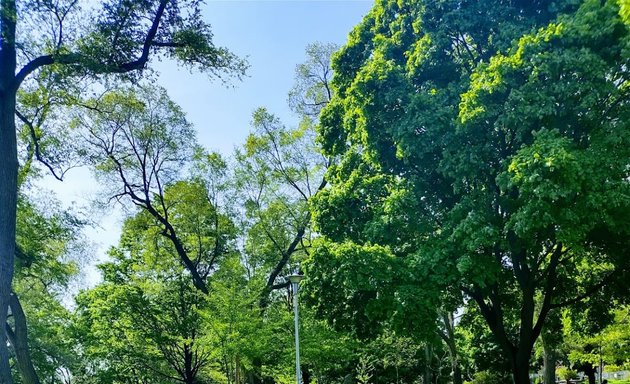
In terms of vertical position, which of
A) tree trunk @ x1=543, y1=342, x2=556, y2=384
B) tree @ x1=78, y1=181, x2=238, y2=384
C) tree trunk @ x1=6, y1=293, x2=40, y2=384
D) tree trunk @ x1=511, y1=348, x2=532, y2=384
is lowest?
tree trunk @ x1=511, y1=348, x2=532, y2=384

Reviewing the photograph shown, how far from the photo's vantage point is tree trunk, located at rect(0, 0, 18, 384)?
8070mm

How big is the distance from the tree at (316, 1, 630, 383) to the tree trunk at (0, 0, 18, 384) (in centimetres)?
656

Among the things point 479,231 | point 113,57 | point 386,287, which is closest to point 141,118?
point 113,57

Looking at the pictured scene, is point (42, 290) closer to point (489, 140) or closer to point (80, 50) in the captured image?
point (80, 50)

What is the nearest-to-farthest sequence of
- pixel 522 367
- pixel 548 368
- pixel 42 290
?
pixel 522 367 → pixel 548 368 → pixel 42 290

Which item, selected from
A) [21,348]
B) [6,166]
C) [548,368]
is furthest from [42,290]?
[548,368]

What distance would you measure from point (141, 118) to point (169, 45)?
8099 millimetres

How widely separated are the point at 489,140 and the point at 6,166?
27.6ft

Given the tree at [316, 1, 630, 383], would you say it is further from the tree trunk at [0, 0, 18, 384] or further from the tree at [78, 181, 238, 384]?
the tree at [78, 181, 238, 384]

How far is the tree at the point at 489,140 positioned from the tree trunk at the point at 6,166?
21.5ft

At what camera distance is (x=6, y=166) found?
8266mm

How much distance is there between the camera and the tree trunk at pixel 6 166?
807 centimetres

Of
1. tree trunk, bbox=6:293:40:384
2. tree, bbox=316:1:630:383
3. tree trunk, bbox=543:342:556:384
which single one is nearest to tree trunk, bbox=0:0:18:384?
tree trunk, bbox=6:293:40:384

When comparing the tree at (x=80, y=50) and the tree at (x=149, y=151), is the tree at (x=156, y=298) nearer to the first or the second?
the tree at (x=149, y=151)
